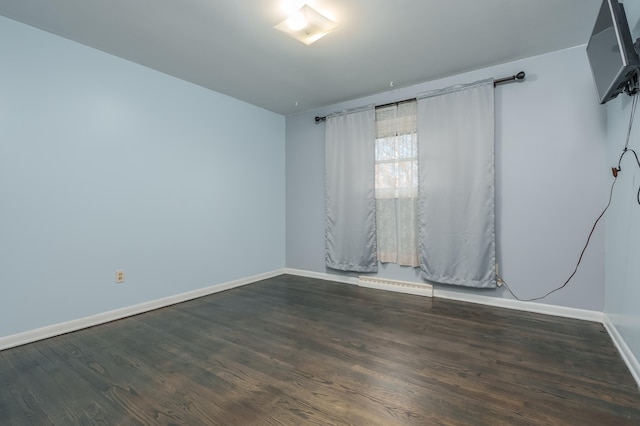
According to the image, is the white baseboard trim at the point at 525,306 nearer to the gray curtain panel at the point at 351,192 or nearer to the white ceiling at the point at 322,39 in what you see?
the gray curtain panel at the point at 351,192

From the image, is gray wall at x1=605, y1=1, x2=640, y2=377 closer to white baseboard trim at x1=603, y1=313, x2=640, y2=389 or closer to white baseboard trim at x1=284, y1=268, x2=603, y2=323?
white baseboard trim at x1=603, y1=313, x2=640, y2=389

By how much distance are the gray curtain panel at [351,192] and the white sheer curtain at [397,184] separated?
10 cm

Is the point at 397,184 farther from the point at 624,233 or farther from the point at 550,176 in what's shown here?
the point at 624,233

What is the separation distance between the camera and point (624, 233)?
1973mm

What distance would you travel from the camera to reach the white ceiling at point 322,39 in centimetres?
206

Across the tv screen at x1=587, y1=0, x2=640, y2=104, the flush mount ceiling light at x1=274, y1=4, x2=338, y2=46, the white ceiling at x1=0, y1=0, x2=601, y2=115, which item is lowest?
the tv screen at x1=587, y1=0, x2=640, y2=104

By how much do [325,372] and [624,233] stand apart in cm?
225

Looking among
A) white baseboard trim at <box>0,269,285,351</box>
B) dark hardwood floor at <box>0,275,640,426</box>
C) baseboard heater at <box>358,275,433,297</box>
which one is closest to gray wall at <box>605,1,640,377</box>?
dark hardwood floor at <box>0,275,640,426</box>

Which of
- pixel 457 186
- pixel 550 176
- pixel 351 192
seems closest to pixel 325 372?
pixel 457 186

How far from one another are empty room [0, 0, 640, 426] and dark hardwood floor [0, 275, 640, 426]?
2 centimetres

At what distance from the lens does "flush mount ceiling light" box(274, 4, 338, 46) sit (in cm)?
204

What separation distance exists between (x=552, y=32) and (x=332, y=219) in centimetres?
292

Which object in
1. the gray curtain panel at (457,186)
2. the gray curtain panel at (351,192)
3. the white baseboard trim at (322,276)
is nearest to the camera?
the gray curtain panel at (457,186)

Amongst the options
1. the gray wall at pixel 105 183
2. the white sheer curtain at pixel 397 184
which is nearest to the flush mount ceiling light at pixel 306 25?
the white sheer curtain at pixel 397 184
